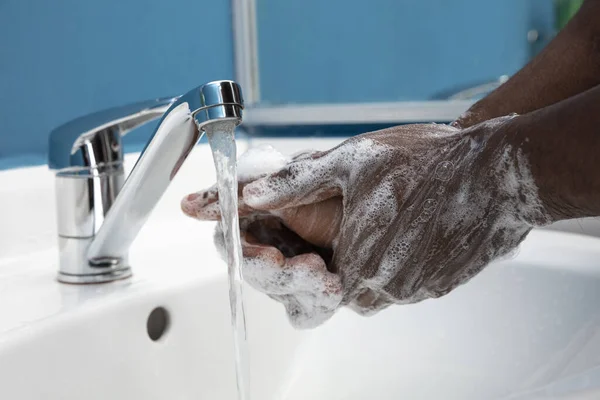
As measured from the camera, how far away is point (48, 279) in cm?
59

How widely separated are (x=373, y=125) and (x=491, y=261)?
505 millimetres

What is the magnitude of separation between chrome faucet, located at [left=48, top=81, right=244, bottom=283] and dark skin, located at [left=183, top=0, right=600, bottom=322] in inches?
1.8

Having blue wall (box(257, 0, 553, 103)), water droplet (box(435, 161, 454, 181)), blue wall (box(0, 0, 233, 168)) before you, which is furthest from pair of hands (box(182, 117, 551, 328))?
blue wall (box(257, 0, 553, 103))

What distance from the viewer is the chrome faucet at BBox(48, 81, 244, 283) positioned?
49 centimetres

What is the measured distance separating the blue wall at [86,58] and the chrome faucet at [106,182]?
0.16 m

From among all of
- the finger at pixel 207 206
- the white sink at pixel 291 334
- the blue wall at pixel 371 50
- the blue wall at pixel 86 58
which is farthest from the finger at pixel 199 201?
the blue wall at pixel 371 50

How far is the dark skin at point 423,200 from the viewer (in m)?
0.35

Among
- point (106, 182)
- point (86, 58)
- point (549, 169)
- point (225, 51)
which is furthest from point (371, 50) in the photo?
point (549, 169)

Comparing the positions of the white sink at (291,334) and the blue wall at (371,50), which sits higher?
the blue wall at (371,50)

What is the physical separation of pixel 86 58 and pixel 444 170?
495 millimetres

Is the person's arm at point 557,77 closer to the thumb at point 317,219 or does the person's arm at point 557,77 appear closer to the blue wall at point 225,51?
the thumb at point 317,219

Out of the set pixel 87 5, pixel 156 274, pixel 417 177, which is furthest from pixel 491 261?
pixel 87 5

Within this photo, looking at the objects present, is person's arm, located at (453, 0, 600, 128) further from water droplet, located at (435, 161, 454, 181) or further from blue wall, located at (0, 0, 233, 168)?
blue wall, located at (0, 0, 233, 168)

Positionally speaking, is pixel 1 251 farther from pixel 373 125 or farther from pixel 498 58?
pixel 498 58
